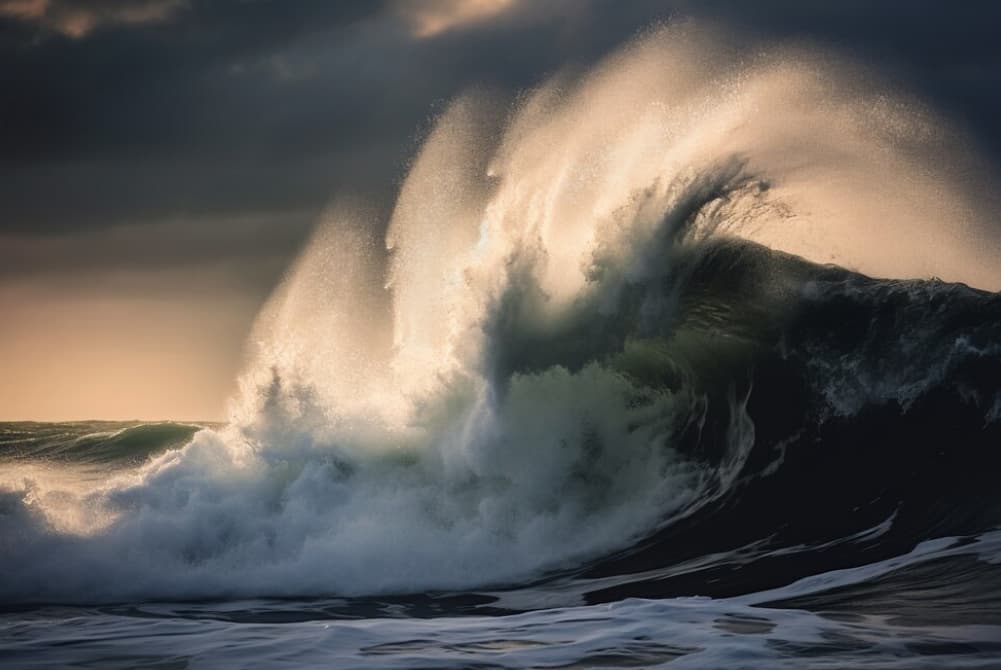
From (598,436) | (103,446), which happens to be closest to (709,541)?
(598,436)

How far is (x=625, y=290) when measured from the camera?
1399 cm

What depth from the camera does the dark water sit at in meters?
6.88

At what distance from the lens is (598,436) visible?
1327 centimetres

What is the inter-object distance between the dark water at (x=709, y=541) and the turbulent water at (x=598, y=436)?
0.05 m

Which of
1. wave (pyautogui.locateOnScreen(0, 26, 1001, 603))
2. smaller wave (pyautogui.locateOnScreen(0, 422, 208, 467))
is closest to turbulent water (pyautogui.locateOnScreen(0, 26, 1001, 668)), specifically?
wave (pyautogui.locateOnScreen(0, 26, 1001, 603))

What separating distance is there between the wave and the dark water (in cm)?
5

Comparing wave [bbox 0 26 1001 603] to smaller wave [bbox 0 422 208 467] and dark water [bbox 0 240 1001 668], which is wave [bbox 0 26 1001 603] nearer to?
dark water [bbox 0 240 1001 668]

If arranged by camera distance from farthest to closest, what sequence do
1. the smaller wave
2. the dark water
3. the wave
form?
the smaller wave
the wave
the dark water

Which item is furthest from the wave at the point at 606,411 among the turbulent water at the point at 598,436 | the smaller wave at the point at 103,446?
the smaller wave at the point at 103,446

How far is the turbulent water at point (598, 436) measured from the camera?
931 centimetres

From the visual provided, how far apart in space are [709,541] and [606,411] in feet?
8.94

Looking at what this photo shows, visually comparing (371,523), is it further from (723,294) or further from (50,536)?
(723,294)

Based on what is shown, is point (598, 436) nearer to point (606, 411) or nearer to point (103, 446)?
point (606, 411)

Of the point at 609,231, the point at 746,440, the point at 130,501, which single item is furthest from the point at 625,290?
the point at 130,501
